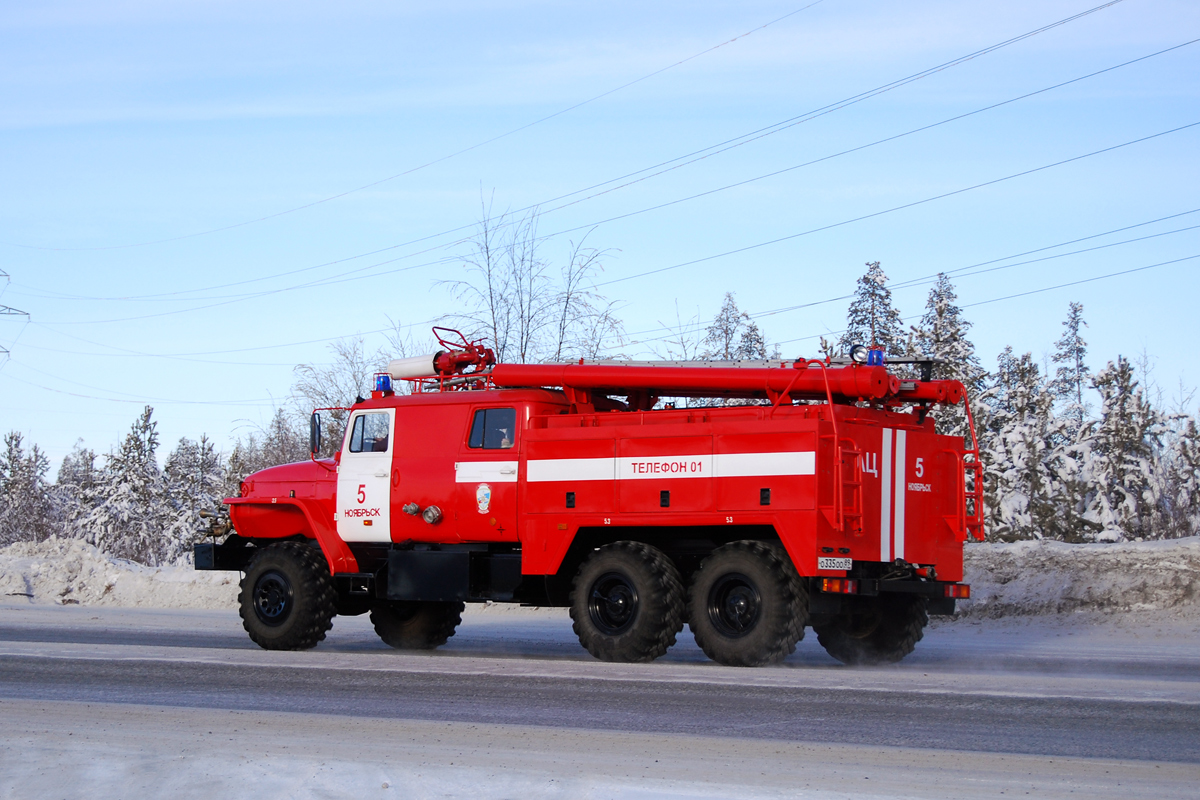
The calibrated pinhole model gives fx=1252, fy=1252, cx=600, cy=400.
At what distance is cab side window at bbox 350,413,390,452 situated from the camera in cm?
1611

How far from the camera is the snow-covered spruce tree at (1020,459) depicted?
3316 cm

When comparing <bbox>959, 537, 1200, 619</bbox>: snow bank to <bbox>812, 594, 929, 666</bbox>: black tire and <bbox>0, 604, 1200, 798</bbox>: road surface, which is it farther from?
<bbox>812, 594, 929, 666</bbox>: black tire

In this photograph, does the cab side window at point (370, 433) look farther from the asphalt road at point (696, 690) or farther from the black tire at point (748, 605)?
the black tire at point (748, 605)

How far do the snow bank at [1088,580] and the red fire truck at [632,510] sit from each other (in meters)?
6.61

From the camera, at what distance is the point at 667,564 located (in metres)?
13.6

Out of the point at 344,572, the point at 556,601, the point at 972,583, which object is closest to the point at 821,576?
the point at 556,601

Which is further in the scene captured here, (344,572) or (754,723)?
(344,572)

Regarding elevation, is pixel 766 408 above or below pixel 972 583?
above

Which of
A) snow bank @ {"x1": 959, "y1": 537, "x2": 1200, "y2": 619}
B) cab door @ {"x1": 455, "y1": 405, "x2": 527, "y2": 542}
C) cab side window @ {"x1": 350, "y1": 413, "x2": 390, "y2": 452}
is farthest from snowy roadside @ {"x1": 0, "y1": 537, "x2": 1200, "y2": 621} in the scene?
cab door @ {"x1": 455, "y1": 405, "x2": 527, "y2": 542}

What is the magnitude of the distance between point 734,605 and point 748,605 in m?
0.20

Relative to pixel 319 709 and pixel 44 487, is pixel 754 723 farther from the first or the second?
pixel 44 487

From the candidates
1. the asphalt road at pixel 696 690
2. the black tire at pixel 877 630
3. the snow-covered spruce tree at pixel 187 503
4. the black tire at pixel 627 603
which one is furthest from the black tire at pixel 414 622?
the snow-covered spruce tree at pixel 187 503

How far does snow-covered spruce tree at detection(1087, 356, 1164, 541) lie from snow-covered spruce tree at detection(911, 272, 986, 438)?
4372mm

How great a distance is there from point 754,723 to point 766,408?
4756mm
